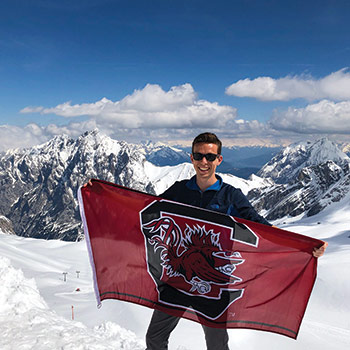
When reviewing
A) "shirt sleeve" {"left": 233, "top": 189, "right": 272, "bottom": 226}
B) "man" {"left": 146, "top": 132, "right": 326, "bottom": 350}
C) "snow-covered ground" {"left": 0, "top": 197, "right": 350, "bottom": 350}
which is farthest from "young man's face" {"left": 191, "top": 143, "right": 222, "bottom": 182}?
"snow-covered ground" {"left": 0, "top": 197, "right": 350, "bottom": 350}

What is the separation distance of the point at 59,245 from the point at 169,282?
3402 inches

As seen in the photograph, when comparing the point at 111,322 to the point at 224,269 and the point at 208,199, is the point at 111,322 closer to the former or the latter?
the point at 224,269

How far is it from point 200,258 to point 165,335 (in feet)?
5.46

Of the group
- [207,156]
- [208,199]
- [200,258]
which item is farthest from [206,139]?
[200,258]

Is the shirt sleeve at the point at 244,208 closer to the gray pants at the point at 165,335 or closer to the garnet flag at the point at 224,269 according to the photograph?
the garnet flag at the point at 224,269

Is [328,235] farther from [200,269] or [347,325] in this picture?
[200,269]

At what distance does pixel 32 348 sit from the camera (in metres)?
7.36

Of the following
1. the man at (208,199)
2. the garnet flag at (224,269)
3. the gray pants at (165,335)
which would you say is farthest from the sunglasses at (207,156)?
the gray pants at (165,335)

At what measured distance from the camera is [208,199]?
6117mm

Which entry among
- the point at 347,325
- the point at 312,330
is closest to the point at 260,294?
the point at 312,330

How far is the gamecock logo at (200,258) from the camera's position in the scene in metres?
6.18

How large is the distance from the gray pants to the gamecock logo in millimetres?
307

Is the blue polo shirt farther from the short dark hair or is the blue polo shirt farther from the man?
the short dark hair

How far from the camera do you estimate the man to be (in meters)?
5.85
